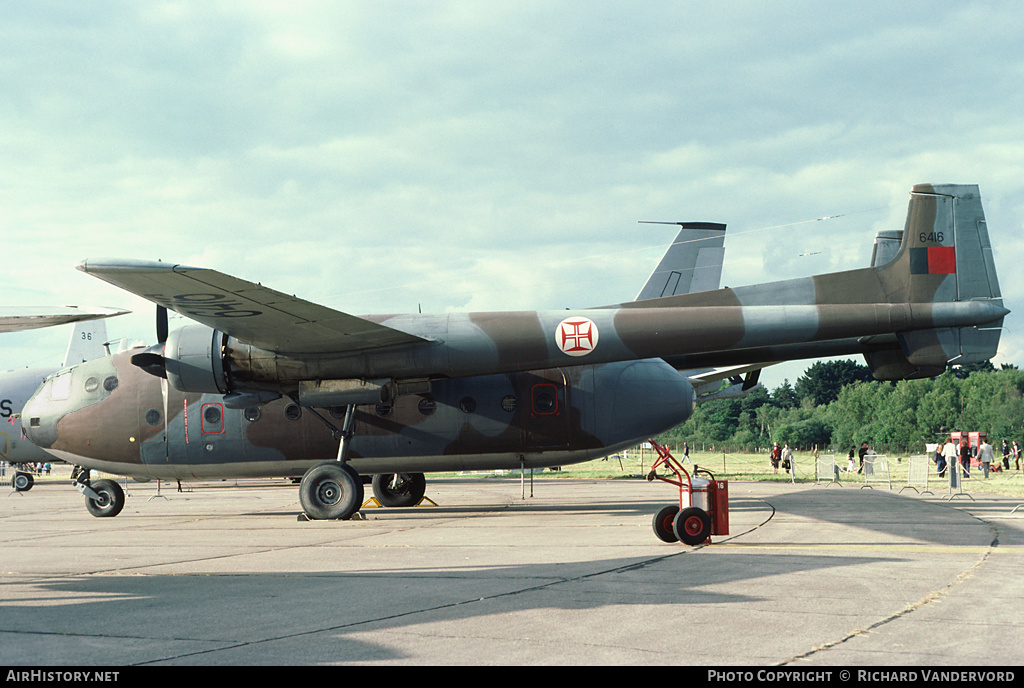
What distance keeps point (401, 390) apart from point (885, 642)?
42.6ft

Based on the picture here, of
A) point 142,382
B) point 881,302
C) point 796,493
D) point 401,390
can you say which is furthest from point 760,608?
point 796,493

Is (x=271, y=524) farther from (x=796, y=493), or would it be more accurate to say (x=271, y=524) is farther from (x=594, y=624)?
(x=796, y=493)

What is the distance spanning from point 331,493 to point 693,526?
8398 millimetres

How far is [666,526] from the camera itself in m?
12.5

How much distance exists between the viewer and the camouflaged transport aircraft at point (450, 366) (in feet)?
49.2

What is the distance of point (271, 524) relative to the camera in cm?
1789

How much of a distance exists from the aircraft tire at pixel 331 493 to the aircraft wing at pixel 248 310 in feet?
8.77

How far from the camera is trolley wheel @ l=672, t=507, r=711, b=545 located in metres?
12.0

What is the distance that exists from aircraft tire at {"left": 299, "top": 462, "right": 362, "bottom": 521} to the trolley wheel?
7.71m

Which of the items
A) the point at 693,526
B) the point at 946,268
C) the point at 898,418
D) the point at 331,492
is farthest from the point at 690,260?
the point at 898,418

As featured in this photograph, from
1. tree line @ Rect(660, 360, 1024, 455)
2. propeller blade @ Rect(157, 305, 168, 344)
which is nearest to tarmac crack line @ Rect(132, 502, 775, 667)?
propeller blade @ Rect(157, 305, 168, 344)

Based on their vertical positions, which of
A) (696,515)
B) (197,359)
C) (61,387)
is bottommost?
(696,515)

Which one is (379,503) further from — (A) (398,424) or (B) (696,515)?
(B) (696,515)

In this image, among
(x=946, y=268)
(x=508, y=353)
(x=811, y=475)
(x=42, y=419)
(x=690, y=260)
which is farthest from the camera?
(x=811, y=475)
